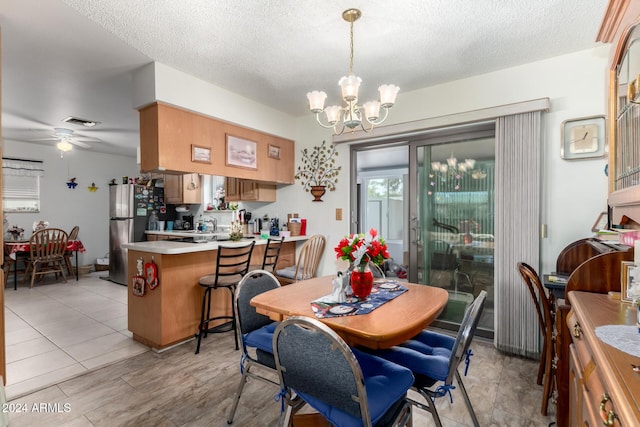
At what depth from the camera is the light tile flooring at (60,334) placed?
95.1 inches

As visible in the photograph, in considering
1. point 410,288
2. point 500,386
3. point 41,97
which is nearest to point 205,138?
point 41,97

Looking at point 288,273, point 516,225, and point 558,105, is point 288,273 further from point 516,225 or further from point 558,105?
point 558,105

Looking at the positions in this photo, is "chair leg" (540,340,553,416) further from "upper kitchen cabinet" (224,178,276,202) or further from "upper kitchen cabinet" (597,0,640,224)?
"upper kitchen cabinet" (224,178,276,202)

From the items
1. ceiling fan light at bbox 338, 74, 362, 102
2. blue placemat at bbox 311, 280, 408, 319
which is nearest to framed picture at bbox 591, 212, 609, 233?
blue placemat at bbox 311, 280, 408, 319

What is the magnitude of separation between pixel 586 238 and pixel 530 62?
152 cm

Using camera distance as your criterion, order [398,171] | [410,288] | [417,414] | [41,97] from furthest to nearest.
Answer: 1. [398,171]
2. [41,97]
3. [410,288]
4. [417,414]

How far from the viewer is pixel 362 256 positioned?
174 cm

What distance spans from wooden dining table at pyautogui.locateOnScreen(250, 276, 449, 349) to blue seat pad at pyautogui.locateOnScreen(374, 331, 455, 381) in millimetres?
181

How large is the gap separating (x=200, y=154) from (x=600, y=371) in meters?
3.18

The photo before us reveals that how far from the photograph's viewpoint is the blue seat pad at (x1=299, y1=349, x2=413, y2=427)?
1.19 meters

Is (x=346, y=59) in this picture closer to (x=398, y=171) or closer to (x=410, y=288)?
(x=410, y=288)

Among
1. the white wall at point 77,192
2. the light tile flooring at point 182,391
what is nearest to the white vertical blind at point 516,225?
the light tile flooring at point 182,391

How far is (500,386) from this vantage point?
7.26 feet

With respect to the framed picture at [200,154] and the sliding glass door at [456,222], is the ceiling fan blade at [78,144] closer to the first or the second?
the framed picture at [200,154]
